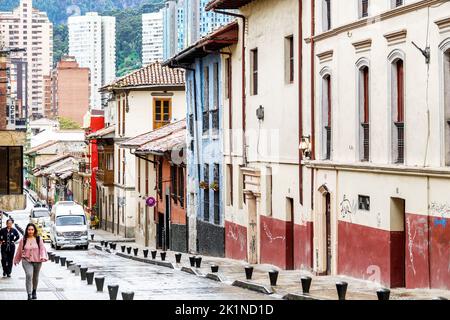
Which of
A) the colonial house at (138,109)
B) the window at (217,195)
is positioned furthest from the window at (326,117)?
the colonial house at (138,109)

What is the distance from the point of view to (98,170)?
3248 inches

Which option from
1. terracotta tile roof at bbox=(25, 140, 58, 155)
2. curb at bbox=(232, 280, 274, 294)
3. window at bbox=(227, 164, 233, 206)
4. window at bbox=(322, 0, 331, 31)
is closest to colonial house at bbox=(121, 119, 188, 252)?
window at bbox=(227, 164, 233, 206)

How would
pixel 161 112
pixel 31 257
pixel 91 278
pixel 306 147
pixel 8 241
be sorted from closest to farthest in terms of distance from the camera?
pixel 31 257 → pixel 91 278 → pixel 8 241 → pixel 306 147 → pixel 161 112

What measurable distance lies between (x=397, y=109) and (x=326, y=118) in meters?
4.93

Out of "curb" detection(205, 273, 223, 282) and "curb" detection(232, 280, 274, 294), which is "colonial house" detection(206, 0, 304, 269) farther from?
"curb" detection(232, 280, 274, 294)

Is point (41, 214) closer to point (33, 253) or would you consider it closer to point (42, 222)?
point (42, 222)

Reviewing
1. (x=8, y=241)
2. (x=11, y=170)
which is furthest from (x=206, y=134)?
(x=8, y=241)

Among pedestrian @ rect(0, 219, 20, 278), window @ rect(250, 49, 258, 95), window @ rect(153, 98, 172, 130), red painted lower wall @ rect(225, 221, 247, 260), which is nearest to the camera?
pedestrian @ rect(0, 219, 20, 278)

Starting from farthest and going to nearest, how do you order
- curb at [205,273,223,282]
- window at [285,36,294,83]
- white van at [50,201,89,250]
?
white van at [50,201,89,250]
window at [285,36,294,83]
curb at [205,273,223,282]

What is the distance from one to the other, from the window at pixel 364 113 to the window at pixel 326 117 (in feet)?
7.83

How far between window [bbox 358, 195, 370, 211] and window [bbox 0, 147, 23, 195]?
2028 cm

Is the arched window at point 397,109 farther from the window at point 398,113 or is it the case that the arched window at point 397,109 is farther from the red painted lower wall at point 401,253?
the red painted lower wall at point 401,253

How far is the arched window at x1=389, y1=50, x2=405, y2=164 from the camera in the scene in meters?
22.5

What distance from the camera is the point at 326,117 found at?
27641mm
